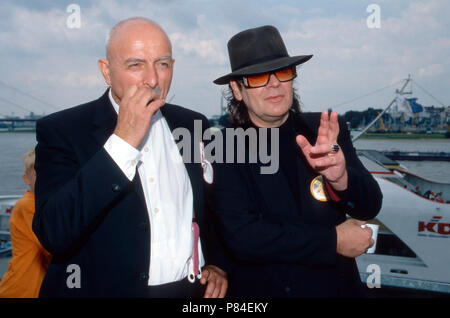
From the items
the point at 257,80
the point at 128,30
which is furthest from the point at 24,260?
the point at 257,80

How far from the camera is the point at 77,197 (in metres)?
1.50

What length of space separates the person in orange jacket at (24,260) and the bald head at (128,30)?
224 cm

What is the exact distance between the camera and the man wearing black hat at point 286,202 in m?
1.99

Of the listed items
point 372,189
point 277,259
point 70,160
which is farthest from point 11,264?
point 372,189

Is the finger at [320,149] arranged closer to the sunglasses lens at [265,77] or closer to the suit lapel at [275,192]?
the suit lapel at [275,192]

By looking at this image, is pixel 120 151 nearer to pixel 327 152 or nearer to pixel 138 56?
pixel 138 56

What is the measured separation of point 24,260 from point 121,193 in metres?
2.43

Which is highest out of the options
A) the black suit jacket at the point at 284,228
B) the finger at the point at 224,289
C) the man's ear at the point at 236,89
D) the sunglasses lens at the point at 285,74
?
the sunglasses lens at the point at 285,74

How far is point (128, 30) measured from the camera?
5.95 feet

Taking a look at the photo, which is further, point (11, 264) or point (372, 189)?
point (11, 264)

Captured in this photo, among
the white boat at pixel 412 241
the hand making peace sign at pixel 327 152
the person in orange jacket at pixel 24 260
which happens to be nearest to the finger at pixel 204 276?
the hand making peace sign at pixel 327 152

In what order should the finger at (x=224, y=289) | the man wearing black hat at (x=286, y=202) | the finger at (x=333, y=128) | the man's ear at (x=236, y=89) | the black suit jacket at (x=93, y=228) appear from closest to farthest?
the black suit jacket at (x=93, y=228)
the finger at (x=333, y=128)
the man wearing black hat at (x=286, y=202)
the finger at (x=224, y=289)
the man's ear at (x=236, y=89)

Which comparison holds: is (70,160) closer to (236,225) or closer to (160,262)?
(160,262)
